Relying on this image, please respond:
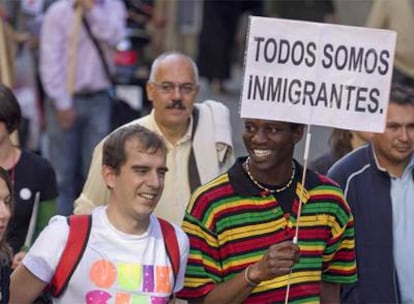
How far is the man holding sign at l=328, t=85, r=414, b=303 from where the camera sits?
23.9 ft

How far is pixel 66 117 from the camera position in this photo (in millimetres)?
11352

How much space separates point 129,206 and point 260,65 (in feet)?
2.88

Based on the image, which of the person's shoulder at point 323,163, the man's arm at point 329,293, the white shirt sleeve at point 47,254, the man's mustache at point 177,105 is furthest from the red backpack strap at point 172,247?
the person's shoulder at point 323,163

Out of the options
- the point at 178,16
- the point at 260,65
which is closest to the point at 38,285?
the point at 260,65

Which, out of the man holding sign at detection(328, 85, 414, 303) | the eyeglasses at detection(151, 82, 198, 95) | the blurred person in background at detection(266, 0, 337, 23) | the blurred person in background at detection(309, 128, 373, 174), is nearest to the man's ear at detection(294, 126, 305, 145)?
the man holding sign at detection(328, 85, 414, 303)

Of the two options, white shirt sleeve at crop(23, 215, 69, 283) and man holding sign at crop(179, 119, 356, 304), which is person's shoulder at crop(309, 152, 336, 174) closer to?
man holding sign at crop(179, 119, 356, 304)

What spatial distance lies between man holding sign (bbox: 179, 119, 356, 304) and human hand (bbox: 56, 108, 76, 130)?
4.96 m

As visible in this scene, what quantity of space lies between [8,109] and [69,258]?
169 centimetres

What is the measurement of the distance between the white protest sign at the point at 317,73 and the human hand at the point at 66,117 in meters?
4.96

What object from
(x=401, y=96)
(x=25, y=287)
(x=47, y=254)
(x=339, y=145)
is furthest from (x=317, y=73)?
(x=339, y=145)

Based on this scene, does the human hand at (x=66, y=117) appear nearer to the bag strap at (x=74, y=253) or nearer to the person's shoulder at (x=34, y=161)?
the person's shoulder at (x=34, y=161)

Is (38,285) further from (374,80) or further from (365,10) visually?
(365,10)

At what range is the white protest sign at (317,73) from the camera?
21.3 feet

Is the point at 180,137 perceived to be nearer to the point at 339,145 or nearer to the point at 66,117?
the point at 339,145
